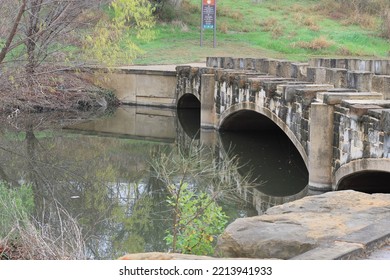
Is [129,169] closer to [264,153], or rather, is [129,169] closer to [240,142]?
[264,153]

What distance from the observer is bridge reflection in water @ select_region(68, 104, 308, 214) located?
52.6 feet

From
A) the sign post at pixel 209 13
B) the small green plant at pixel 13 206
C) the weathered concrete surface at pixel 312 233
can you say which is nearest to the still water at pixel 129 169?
the small green plant at pixel 13 206

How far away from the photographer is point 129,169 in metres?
18.5

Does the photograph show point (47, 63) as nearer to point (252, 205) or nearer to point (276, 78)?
point (276, 78)

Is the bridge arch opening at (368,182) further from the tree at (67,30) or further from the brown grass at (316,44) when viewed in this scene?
the brown grass at (316,44)

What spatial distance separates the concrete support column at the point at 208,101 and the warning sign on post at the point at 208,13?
38.4 ft

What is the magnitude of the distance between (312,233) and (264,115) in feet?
43.9

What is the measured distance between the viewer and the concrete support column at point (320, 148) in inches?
551

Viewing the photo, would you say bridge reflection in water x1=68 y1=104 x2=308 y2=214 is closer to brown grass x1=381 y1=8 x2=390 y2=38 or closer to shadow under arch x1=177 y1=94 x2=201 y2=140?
shadow under arch x1=177 y1=94 x2=201 y2=140

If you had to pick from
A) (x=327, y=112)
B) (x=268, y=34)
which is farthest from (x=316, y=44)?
(x=327, y=112)

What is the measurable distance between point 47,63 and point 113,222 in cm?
1166

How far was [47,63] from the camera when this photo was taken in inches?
917

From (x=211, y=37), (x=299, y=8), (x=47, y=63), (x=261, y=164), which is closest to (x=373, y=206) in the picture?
(x=261, y=164)

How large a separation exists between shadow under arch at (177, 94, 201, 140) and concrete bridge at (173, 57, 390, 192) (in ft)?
11.7
